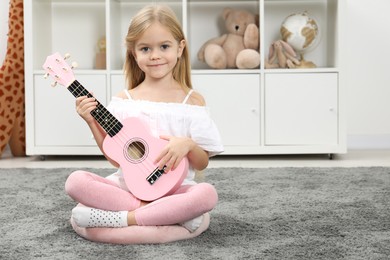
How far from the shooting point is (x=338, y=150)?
2.79 metres

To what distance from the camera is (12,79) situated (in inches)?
116

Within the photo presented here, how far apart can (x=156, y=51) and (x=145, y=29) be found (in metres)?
0.05

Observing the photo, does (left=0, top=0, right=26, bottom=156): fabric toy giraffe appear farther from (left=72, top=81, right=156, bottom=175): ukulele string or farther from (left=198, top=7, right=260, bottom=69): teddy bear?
(left=72, top=81, right=156, bottom=175): ukulele string

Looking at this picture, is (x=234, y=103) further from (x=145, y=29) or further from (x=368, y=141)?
(x=145, y=29)

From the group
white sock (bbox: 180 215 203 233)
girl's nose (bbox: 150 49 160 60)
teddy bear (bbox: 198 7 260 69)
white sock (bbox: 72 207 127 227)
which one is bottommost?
white sock (bbox: 180 215 203 233)

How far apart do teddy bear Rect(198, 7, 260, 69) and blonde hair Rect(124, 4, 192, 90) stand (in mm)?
1274

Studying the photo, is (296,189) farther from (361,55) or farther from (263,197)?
(361,55)

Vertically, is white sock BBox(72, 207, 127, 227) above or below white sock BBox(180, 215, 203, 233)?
above

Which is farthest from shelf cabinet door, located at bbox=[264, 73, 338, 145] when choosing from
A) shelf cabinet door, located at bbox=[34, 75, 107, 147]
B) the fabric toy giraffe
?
the fabric toy giraffe

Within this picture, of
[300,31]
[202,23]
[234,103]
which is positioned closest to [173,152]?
[234,103]

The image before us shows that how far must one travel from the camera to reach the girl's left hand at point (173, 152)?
55.4 inches

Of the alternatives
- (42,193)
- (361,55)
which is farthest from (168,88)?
(361,55)

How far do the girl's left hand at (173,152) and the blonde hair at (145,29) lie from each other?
7.0 inches

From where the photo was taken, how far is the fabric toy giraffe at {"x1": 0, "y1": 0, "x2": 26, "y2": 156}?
2943 millimetres
